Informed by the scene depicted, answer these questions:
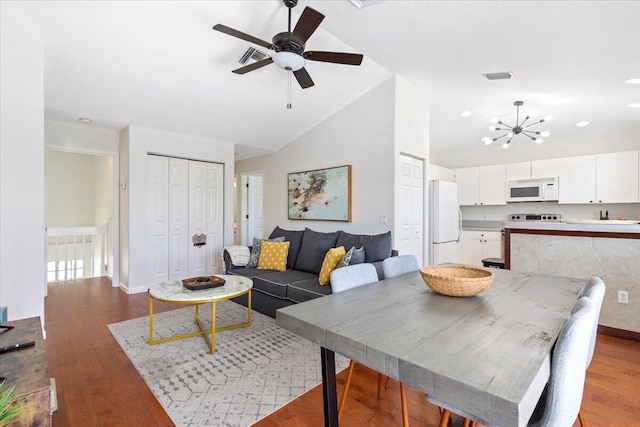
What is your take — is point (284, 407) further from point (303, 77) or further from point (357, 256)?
point (303, 77)

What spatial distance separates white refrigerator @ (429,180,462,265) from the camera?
487cm

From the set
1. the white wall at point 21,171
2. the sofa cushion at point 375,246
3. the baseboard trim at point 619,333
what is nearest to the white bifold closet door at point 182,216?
the white wall at point 21,171

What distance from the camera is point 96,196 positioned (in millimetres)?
6762

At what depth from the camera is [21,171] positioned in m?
2.62

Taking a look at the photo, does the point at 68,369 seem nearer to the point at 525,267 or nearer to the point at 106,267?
the point at 106,267

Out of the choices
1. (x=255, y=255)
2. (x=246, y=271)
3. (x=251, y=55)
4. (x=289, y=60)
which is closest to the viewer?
(x=289, y=60)

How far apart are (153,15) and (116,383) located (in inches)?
121

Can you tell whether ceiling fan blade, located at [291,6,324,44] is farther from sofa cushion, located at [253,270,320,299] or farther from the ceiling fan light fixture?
sofa cushion, located at [253,270,320,299]

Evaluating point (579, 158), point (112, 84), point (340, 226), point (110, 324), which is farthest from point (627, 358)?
point (112, 84)

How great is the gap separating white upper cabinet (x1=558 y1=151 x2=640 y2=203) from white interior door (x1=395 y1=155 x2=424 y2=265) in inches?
114

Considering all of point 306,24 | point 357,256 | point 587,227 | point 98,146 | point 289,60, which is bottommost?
point 357,256

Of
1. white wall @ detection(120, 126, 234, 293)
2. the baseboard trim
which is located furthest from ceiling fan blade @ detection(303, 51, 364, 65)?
the baseboard trim

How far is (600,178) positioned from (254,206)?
6.53 m

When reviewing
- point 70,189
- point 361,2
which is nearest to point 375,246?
point 361,2
